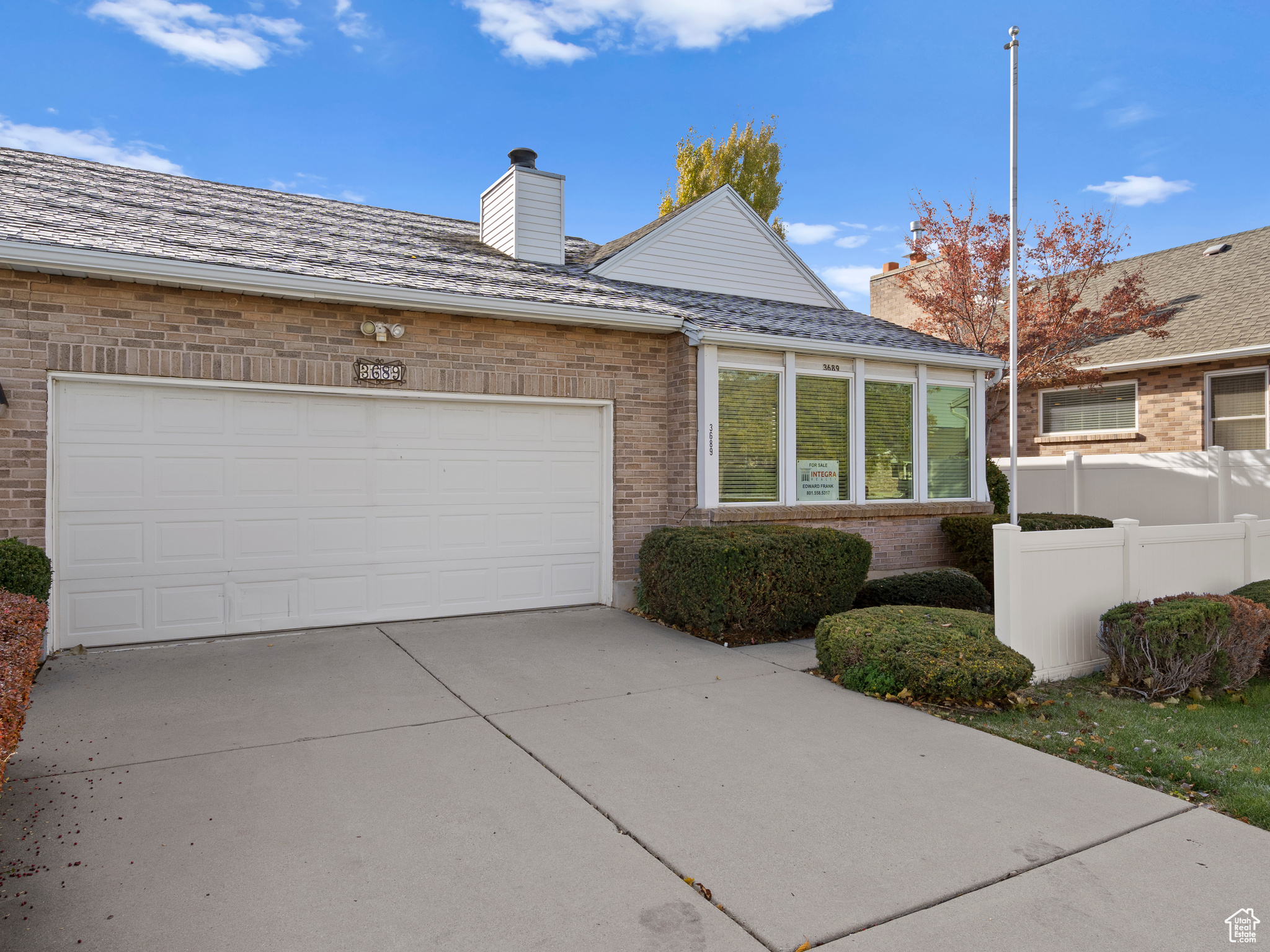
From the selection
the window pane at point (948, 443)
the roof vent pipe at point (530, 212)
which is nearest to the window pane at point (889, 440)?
the window pane at point (948, 443)

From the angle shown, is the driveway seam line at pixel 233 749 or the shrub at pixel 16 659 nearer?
the shrub at pixel 16 659

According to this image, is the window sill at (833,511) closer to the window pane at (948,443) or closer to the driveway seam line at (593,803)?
the window pane at (948,443)

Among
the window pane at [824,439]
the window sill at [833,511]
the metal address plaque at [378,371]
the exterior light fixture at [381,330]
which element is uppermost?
the exterior light fixture at [381,330]

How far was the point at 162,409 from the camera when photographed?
22.7 ft

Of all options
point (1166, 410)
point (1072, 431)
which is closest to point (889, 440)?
point (1166, 410)

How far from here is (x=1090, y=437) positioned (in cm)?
1609

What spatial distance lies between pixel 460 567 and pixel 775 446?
157 inches

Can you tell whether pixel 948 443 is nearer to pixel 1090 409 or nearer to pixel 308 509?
pixel 1090 409

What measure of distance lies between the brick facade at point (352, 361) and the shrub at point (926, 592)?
822 millimetres

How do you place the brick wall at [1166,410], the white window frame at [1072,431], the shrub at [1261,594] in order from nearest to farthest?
1. the shrub at [1261,594]
2. the brick wall at [1166,410]
3. the white window frame at [1072,431]

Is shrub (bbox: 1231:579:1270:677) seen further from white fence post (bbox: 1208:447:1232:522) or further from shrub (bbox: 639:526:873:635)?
white fence post (bbox: 1208:447:1232:522)

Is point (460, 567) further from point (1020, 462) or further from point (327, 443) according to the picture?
point (1020, 462)

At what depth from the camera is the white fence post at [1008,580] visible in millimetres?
5957

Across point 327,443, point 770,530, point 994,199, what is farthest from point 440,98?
point 994,199
